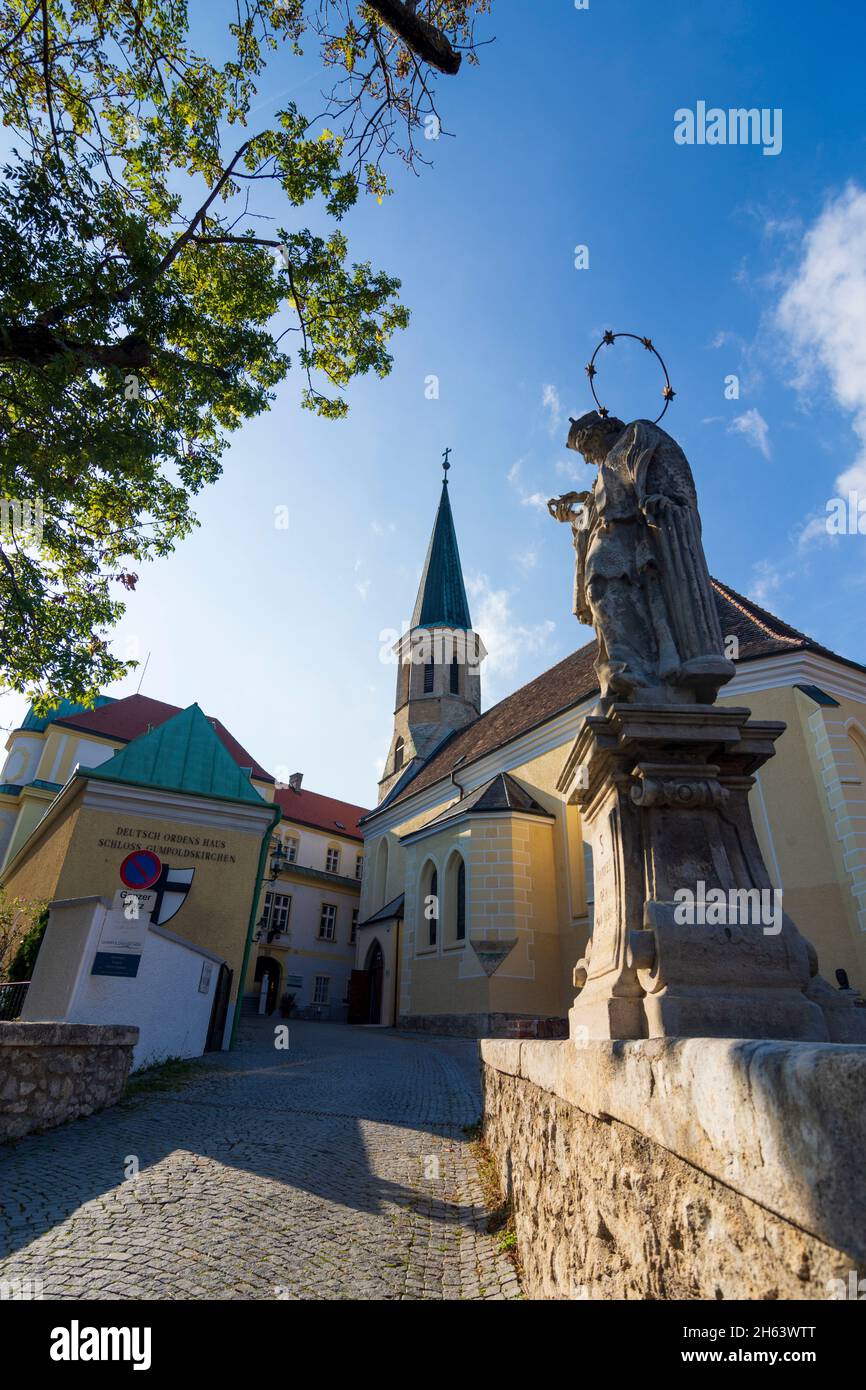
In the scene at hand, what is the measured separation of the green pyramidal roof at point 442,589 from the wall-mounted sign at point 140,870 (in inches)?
1127

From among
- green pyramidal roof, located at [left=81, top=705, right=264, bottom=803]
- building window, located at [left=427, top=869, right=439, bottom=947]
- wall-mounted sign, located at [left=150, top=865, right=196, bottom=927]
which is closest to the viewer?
wall-mounted sign, located at [left=150, top=865, right=196, bottom=927]

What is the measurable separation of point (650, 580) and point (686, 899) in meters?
2.04

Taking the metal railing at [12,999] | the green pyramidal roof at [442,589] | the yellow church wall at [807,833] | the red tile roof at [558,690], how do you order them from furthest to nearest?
the green pyramidal roof at [442,589] < the red tile roof at [558,690] < the yellow church wall at [807,833] < the metal railing at [12,999]

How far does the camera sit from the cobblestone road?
9.36 feet

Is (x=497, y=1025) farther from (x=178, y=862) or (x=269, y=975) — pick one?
(x=269, y=975)

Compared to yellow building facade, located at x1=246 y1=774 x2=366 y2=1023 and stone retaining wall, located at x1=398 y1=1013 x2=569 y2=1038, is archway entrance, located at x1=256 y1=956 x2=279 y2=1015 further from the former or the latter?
stone retaining wall, located at x1=398 y1=1013 x2=569 y2=1038

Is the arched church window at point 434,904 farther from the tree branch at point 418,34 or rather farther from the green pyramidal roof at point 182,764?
the tree branch at point 418,34

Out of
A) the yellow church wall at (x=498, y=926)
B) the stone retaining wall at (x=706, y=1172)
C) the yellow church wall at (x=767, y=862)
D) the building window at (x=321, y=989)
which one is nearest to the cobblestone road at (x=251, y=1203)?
the stone retaining wall at (x=706, y=1172)

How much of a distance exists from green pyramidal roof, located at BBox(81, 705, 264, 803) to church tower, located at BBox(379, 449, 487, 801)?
18554 millimetres

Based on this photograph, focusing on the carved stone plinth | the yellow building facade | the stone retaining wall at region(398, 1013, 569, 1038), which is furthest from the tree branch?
the yellow building facade

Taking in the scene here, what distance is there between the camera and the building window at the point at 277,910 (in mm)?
29484

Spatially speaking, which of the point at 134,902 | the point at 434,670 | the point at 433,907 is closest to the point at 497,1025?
the point at 433,907
